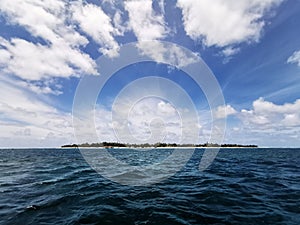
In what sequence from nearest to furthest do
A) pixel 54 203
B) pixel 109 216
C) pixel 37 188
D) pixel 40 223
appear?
pixel 40 223, pixel 109 216, pixel 54 203, pixel 37 188

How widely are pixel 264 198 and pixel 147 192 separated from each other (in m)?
7.67

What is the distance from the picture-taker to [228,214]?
366 inches

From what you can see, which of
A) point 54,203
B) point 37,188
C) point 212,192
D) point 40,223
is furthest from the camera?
point 37,188

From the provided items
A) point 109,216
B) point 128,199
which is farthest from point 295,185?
point 109,216

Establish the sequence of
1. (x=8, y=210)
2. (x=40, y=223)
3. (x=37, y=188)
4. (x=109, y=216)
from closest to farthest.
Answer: (x=40, y=223)
(x=109, y=216)
(x=8, y=210)
(x=37, y=188)

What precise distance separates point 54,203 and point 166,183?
9.07 meters

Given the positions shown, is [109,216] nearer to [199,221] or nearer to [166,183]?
[199,221]

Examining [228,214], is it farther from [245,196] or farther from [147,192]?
[147,192]

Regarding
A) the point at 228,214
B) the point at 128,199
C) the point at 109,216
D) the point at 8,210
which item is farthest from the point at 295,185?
the point at 8,210

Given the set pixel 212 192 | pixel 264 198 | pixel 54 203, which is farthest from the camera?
pixel 212 192

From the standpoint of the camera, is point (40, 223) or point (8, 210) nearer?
point (40, 223)

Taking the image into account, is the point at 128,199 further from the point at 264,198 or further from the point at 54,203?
the point at 264,198

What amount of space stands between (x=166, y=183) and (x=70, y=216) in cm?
924

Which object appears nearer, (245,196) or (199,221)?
(199,221)
